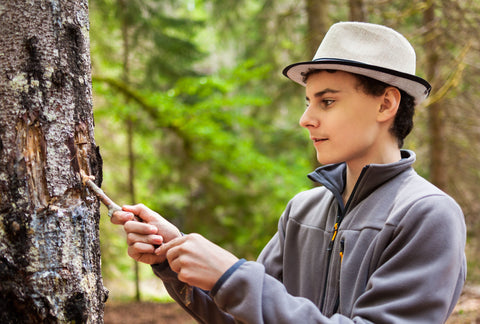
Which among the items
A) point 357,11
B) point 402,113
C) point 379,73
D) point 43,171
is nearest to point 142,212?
point 43,171

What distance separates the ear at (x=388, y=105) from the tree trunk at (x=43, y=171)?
139 centimetres

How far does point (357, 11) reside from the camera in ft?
Answer: 17.8

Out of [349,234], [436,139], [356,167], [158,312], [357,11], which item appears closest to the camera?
[349,234]

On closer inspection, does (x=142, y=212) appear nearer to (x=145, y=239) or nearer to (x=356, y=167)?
(x=145, y=239)

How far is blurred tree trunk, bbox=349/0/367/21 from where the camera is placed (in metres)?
5.38

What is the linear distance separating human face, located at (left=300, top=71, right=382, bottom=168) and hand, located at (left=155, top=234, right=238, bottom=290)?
759 mm

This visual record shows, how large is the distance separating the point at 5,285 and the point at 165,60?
8457 millimetres

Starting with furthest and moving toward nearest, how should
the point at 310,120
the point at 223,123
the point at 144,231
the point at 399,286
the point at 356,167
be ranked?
the point at 223,123, the point at 356,167, the point at 310,120, the point at 144,231, the point at 399,286

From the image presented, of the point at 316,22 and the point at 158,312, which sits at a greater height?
the point at 316,22

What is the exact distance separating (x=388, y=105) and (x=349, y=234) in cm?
67

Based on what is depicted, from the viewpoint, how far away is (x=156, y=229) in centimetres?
180

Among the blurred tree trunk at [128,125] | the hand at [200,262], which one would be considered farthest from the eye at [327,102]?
the blurred tree trunk at [128,125]

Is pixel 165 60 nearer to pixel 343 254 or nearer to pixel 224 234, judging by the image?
pixel 224 234

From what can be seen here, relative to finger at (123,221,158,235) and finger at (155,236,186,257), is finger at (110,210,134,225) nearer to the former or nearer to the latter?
finger at (123,221,158,235)
